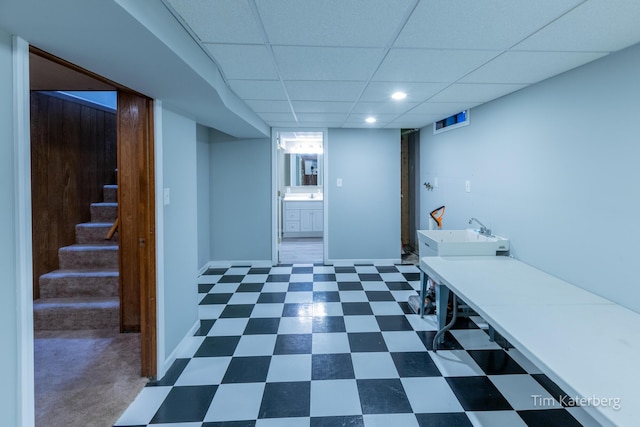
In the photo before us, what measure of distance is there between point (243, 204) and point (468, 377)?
352 cm

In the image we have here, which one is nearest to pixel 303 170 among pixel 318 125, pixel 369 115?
pixel 318 125

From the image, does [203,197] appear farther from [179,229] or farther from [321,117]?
[179,229]

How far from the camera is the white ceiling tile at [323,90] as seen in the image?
2449mm

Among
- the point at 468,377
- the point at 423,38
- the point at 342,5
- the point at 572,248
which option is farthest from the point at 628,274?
the point at 342,5

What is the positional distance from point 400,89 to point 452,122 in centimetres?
147

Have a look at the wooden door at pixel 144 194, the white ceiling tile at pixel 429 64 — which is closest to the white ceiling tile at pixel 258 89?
the wooden door at pixel 144 194

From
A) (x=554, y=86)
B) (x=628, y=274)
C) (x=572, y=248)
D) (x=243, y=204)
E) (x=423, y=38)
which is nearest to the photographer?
(x=423, y=38)

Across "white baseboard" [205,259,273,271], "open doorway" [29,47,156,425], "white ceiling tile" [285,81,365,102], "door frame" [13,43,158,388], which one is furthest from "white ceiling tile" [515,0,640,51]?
"white baseboard" [205,259,273,271]

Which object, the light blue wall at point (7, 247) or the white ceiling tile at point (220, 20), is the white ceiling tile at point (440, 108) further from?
the light blue wall at point (7, 247)

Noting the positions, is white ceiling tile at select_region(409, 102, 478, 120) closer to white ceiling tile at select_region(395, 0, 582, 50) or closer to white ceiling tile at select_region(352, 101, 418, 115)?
white ceiling tile at select_region(352, 101, 418, 115)

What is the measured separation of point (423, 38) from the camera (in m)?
1.64

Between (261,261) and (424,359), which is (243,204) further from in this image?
(424,359)

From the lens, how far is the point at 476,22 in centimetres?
148

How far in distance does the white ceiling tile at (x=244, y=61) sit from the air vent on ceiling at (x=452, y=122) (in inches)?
85.2
